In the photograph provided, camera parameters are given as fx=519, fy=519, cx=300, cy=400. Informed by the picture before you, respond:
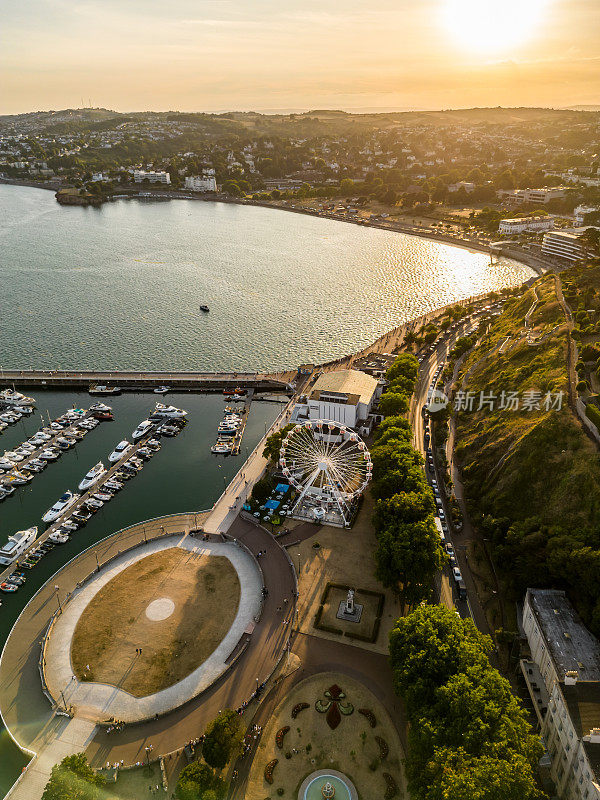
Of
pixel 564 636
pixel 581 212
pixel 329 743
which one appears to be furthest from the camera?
pixel 581 212

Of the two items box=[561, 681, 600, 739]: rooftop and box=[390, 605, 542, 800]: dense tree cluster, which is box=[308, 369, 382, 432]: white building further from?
box=[561, 681, 600, 739]: rooftop

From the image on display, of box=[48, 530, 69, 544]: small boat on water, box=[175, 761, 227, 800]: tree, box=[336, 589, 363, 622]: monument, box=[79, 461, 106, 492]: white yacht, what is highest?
box=[175, 761, 227, 800]: tree

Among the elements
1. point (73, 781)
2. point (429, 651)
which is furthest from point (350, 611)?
point (73, 781)

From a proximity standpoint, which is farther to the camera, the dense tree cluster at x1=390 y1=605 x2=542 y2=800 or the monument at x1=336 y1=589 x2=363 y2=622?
the monument at x1=336 y1=589 x2=363 y2=622

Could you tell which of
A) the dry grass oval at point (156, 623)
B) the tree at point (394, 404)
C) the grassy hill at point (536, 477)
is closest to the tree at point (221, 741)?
the dry grass oval at point (156, 623)

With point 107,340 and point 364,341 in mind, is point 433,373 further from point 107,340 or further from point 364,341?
point 107,340

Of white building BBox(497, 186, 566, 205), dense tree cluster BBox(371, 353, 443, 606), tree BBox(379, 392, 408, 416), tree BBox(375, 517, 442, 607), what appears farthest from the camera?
white building BBox(497, 186, 566, 205)

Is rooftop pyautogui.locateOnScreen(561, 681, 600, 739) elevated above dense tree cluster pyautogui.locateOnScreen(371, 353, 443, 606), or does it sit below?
above

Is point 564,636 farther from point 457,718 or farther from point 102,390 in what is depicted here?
point 102,390

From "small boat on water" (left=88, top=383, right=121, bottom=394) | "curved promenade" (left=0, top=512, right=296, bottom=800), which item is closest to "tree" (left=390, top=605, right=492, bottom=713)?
"curved promenade" (left=0, top=512, right=296, bottom=800)
